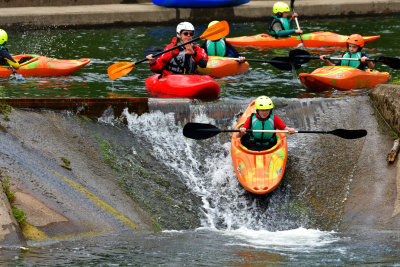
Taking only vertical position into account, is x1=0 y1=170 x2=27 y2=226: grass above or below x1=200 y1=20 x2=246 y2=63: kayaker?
below

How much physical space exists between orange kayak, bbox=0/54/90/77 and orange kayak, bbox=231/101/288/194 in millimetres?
5141

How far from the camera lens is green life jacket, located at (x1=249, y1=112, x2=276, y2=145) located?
351 inches

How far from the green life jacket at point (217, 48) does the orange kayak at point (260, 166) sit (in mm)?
4554

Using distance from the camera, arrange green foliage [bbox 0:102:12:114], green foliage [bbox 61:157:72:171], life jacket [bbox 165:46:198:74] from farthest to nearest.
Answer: life jacket [bbox 165:46:198:74] < green foliage [bbox 0:102:12:114] < green foliage [bbox 61:157:72:171]

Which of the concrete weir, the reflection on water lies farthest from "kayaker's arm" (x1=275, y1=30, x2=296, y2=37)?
the reflection on water

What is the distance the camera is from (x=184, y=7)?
19.4 metres

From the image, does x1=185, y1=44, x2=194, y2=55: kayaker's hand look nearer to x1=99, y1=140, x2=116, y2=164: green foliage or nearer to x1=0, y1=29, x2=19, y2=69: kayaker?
x1=99, y1=140, x2=116, y2=164: green foliage

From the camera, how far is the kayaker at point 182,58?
35.2ft

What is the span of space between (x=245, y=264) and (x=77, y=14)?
1321 cm

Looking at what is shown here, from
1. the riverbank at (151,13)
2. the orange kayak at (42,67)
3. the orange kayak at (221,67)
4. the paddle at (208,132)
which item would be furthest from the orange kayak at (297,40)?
the paddle at (208,132)

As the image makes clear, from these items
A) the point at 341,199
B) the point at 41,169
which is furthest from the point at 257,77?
the point at 41,169

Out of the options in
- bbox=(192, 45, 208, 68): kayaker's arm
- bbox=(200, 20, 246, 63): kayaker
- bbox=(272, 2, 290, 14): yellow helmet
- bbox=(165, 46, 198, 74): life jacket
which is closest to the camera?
bbox=(192, 45, 208, 68): kayaker's arm

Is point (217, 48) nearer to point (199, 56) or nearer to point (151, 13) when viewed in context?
point (199, 56)

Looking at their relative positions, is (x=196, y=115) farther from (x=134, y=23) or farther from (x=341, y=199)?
(x=134, y=23)
